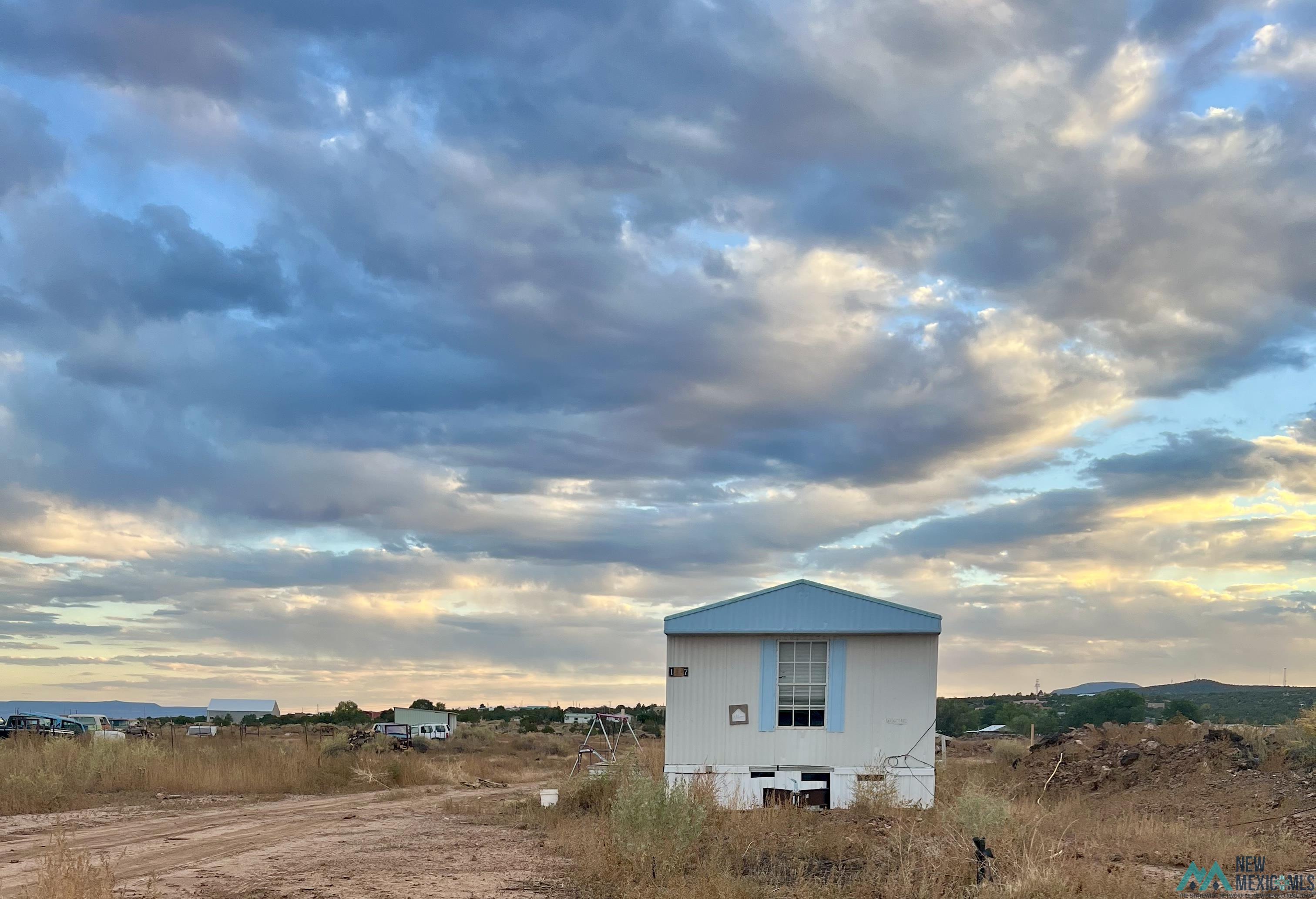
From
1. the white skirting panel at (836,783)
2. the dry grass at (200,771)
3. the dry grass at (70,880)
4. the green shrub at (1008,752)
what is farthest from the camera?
the green shrub at (1008,752)

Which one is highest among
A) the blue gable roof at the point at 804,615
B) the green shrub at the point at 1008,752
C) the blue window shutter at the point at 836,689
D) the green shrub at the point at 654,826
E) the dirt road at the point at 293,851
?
the blue gable roof at the point at 804,615

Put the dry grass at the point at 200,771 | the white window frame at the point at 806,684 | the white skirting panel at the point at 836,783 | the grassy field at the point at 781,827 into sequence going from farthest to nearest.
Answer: the dry grass at the point at 200,771 < the white window frame at the point at 806,684 < the white skirting panel at the point at 836,783 < the grassy field at the point at 781,827

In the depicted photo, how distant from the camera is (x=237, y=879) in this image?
11703mm

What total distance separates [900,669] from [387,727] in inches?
1120

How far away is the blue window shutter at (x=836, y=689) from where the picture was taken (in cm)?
1698

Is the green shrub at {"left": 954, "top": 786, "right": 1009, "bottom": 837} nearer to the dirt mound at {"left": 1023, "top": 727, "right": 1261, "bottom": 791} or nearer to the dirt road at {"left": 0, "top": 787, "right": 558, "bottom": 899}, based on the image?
the dirt road at {"left": 0, "top": 787, "right": 558, "bottom": 899}

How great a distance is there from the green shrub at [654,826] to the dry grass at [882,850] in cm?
1

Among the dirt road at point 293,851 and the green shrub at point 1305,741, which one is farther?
the green shrub at point 1305,741

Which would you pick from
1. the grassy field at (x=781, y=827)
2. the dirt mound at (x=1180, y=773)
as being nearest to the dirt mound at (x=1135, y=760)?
the dirt mound at (x=1180, y=773)

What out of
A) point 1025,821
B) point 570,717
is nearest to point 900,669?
point 1025,821

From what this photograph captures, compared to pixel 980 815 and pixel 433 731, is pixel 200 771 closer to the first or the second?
pixel 980 815

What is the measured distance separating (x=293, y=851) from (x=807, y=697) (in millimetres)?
7681

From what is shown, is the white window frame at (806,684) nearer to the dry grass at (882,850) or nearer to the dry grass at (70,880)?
the dry grass at (882,850)

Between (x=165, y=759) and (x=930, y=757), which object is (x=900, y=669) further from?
(x=165, y=759)
